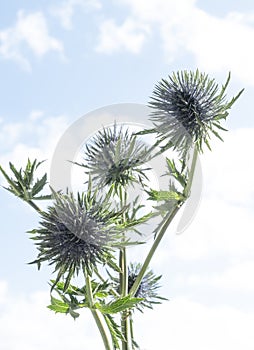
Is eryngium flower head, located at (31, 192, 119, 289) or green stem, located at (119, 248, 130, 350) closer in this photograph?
eryngium flower head, located at (31, 192, 119, 289)

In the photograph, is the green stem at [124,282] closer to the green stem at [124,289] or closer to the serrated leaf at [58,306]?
the green stem at [124,289]

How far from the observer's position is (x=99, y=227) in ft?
12.8

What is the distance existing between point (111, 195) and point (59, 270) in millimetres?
705

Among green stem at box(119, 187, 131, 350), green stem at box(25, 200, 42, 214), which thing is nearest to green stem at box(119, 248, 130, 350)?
green stem at box(119, 187, 131, 350)

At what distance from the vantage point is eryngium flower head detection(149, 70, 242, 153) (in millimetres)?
4367

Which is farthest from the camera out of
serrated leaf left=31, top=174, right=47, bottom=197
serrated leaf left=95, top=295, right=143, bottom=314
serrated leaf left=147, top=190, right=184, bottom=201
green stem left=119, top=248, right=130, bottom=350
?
green stem left=119, top=248, right=130, bottom=350

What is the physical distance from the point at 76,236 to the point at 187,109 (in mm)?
1318

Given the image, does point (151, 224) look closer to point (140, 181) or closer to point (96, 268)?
point (140, 181)

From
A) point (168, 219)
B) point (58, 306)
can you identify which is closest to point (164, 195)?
point (168, 219)

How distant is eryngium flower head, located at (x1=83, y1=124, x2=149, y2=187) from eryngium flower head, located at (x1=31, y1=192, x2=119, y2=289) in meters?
0.40

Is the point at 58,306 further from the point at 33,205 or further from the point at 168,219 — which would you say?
the point at 168,219

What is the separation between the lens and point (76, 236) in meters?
3.91

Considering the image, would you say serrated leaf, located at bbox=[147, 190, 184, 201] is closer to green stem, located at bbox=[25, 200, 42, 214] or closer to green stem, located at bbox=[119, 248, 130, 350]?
green stem, located at bbox=[119, 248, 130, 350]

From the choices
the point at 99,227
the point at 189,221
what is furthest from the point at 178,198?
the point at 99,227
